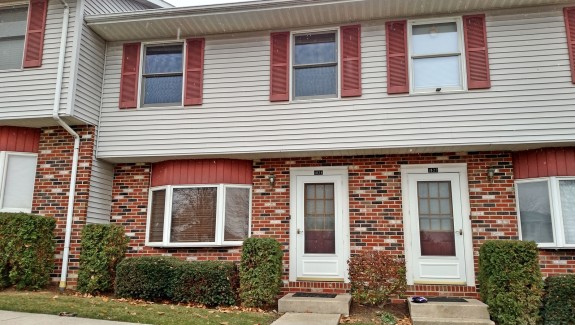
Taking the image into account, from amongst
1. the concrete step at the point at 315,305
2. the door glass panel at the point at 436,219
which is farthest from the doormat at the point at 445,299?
the concrete step at the point at 315,305

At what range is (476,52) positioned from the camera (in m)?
7.75

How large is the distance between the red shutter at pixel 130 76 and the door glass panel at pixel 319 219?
3.95m

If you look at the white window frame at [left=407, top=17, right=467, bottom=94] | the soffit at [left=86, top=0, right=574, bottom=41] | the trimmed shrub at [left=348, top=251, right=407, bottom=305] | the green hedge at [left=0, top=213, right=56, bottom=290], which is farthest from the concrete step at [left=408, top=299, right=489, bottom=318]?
the green hedge at [left=0, top=213, right=56, bottom=290]

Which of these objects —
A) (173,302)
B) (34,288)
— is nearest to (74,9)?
(34,288)

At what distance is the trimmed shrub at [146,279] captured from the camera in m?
7.44

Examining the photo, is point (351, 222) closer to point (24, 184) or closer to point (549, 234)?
point (549, 234)

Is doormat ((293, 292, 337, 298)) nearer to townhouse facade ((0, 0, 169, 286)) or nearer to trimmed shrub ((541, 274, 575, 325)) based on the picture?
trimmed shrub ((541, 274, 575, 325))

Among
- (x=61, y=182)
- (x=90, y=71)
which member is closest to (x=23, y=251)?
(x=61, y=182)

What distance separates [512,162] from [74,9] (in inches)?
341

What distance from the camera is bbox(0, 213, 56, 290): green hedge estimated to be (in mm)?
7566

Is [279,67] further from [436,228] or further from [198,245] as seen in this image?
[436,228]

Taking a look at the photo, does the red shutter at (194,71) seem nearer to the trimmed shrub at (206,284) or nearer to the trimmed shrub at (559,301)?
the trimmed shrub at (206,284)

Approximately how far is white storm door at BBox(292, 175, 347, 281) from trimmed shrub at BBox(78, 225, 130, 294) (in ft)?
11.0

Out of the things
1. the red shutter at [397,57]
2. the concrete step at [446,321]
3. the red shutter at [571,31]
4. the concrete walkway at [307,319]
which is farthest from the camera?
the red shutter at [397,57]
